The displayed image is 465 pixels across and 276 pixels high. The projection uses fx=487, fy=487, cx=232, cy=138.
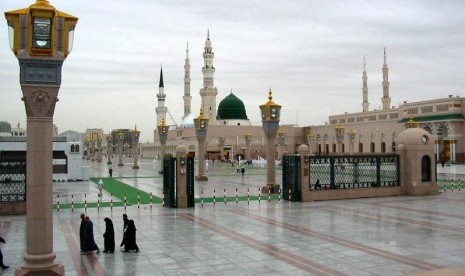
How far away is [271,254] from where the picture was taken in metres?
11.6

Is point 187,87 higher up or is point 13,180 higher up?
point 187,87

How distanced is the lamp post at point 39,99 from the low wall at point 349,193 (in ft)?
49.4

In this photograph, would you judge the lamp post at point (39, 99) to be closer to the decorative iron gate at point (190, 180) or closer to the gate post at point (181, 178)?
the gate post at point (181, 178)

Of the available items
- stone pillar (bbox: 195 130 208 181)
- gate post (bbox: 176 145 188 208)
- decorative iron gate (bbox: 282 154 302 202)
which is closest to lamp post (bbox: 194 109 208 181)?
stone pillar (bbox: 195 130 208 181)

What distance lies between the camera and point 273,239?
13484mm

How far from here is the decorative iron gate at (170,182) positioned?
20.6 metres

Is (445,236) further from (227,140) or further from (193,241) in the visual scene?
(227,140)

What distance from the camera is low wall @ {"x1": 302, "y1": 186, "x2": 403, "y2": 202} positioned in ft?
74.6

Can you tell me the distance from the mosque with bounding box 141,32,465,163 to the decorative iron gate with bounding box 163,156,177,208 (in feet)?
120

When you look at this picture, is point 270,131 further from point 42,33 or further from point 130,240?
point 42,33

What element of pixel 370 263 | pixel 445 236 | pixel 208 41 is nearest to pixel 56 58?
pixel 370 263

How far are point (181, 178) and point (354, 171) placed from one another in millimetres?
9133

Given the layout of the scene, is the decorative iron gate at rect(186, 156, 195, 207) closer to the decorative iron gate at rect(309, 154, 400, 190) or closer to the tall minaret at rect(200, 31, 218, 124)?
the decorative iron gate at rect(309, 154, 400, 190)

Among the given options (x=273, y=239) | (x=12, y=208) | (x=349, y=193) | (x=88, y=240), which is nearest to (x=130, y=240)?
(x=88, y=240)
